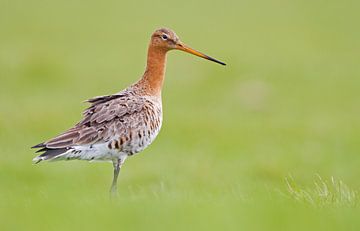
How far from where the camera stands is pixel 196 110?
66.3 feet

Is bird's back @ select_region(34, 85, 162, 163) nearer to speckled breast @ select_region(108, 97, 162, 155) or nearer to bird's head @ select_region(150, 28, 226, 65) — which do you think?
speckled breast @ select_region(108, 97, 162, 155)

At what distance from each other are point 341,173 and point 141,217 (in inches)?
354

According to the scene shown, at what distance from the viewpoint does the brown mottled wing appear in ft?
31.0

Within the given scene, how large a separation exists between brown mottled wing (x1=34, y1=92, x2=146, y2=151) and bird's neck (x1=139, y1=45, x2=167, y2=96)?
0.48 m

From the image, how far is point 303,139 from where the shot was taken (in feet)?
57.4

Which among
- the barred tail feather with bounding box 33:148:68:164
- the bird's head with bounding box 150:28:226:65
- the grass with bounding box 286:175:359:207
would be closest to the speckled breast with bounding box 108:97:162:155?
the barred tail feather with bounding box 33:148:68:164

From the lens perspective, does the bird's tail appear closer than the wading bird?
Yes

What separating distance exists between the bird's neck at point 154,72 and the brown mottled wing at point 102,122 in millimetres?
476

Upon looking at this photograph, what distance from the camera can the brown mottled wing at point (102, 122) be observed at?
944cm

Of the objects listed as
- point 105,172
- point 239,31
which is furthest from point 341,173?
point 239,31

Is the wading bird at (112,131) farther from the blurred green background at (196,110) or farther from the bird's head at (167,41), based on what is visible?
the bird's head at (167,41)

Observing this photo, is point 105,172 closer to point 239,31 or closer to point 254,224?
point 254,224

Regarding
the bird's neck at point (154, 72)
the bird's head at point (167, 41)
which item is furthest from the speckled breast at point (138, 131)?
the bird's head at point (167, 41)

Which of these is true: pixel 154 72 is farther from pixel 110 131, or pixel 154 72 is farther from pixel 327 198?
pixel 327 198
